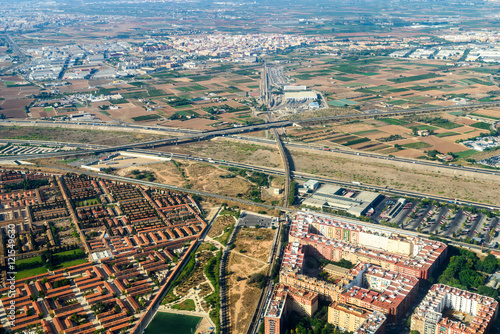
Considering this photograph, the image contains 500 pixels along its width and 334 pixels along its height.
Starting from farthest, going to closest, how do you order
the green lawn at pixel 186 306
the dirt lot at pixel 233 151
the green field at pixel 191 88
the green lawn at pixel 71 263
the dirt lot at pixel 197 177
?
the green field at pixel 191 88 < the dirt lot at pixel 233 151 < the dirt lot at pixel 197 177 < the green lawn at pixel 71 263 < the green lawn at pixel 186 306

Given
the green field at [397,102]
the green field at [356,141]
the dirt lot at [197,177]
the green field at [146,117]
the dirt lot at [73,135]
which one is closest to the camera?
the dirt lot at [197,177]

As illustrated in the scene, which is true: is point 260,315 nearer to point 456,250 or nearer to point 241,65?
point 456,250

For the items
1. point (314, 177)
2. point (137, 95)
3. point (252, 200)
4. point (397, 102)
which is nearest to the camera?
point (252, 200)

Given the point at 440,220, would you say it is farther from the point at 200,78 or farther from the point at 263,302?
the point at 200,78

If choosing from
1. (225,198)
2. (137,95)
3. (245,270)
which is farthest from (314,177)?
(137,95)

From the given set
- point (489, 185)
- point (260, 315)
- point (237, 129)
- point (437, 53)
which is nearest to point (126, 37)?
point (437, 53)

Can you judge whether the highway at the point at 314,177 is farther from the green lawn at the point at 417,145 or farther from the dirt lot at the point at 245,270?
the green lawn at the point at 417,145

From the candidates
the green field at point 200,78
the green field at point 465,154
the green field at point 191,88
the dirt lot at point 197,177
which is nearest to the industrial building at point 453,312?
the dirt lot at point 197,177
